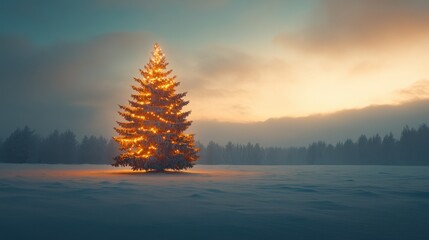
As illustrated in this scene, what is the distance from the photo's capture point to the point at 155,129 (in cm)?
3425

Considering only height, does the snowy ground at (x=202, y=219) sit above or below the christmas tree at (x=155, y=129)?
below

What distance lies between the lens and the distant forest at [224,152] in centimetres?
8677

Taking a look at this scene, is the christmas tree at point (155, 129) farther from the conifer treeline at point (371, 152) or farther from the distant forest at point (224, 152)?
the conifer treeline at point (371, 152)

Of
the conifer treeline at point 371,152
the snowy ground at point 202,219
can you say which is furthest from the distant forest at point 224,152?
the snowy ground at point 202,219

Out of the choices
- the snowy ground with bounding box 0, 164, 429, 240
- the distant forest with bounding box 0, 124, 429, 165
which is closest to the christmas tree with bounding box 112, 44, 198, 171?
the snowy ground with bounding box 0, 164, 429, 240

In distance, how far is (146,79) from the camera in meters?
36.0

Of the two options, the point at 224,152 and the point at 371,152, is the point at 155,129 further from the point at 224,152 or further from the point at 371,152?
the point at 224,152

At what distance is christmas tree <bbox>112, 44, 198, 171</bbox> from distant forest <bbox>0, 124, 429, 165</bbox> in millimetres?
64702

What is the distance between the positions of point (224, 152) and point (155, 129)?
142950 millimetres

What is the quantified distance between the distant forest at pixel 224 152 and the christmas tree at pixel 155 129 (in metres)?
64.7

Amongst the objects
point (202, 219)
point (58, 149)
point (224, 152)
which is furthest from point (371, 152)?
point (202, 219)

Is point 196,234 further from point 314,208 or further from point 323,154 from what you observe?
point 323,154

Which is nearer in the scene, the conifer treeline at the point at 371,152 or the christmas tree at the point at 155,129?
the christmas tree at the point at 155,129

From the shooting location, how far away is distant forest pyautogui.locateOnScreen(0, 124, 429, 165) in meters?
86.8
